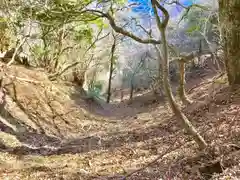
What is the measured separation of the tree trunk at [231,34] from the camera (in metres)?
7.40

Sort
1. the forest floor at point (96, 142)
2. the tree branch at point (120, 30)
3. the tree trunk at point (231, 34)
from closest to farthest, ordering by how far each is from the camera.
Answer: the forest floor at point (96, 142)
the tree branch at point (120, 30)
the tree trunk at point (231, 34)

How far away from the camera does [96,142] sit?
26.3 feet

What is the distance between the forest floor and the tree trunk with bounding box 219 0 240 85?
46 cm

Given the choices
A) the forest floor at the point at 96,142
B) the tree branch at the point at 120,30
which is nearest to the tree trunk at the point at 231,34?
the forest floor at the point at 96,142

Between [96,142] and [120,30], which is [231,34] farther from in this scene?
[96,142]

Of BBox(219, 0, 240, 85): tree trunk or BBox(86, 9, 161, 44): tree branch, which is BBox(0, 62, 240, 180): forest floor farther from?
BBox(86, 9, 161, 44): tree branch

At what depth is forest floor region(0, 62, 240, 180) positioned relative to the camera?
4281 millimetres

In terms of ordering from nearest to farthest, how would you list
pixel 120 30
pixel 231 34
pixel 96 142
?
1. pixel 120 30
2. pixel 231 34
3. pixel 96 142

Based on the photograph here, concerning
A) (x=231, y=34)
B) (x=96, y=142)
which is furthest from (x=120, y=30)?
(x=96, y=142)

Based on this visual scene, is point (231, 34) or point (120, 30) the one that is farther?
point (231, 34)

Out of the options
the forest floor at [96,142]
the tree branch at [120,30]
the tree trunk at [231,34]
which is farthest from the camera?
the tree trunk at [231,34]

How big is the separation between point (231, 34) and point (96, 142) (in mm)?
4000

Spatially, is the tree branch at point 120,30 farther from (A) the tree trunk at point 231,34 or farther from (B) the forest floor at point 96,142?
(A) the tree trunk at point 231,34

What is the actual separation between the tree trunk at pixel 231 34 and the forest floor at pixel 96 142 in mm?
463
